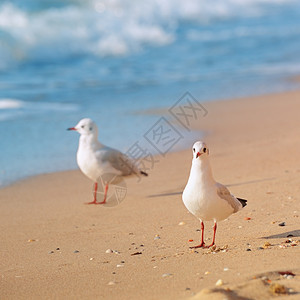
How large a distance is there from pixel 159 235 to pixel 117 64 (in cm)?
1449

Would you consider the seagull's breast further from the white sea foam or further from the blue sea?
the white sea foam

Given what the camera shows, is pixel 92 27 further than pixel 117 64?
Yes

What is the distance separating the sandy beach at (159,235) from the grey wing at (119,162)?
25 cm

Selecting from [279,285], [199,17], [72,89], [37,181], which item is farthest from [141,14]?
[279,285]

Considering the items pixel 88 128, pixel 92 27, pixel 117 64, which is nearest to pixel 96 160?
pixel 88 128

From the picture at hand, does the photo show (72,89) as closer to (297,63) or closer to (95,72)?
(95,72)

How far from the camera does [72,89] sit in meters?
15.0

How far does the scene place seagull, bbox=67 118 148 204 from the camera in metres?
7.52

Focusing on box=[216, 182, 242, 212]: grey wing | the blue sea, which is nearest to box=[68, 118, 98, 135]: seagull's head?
the blue sea

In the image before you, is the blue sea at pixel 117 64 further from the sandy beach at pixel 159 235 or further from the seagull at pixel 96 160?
the sandy beach at pixel 159 235

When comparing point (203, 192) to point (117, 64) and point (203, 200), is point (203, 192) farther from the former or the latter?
point (117, 64)

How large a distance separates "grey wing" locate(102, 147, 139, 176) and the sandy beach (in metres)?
0.25

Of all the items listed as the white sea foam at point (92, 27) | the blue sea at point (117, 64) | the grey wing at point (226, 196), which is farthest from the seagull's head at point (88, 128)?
the white sea foam at point (92, 27)

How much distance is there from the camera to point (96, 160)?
752 cm
